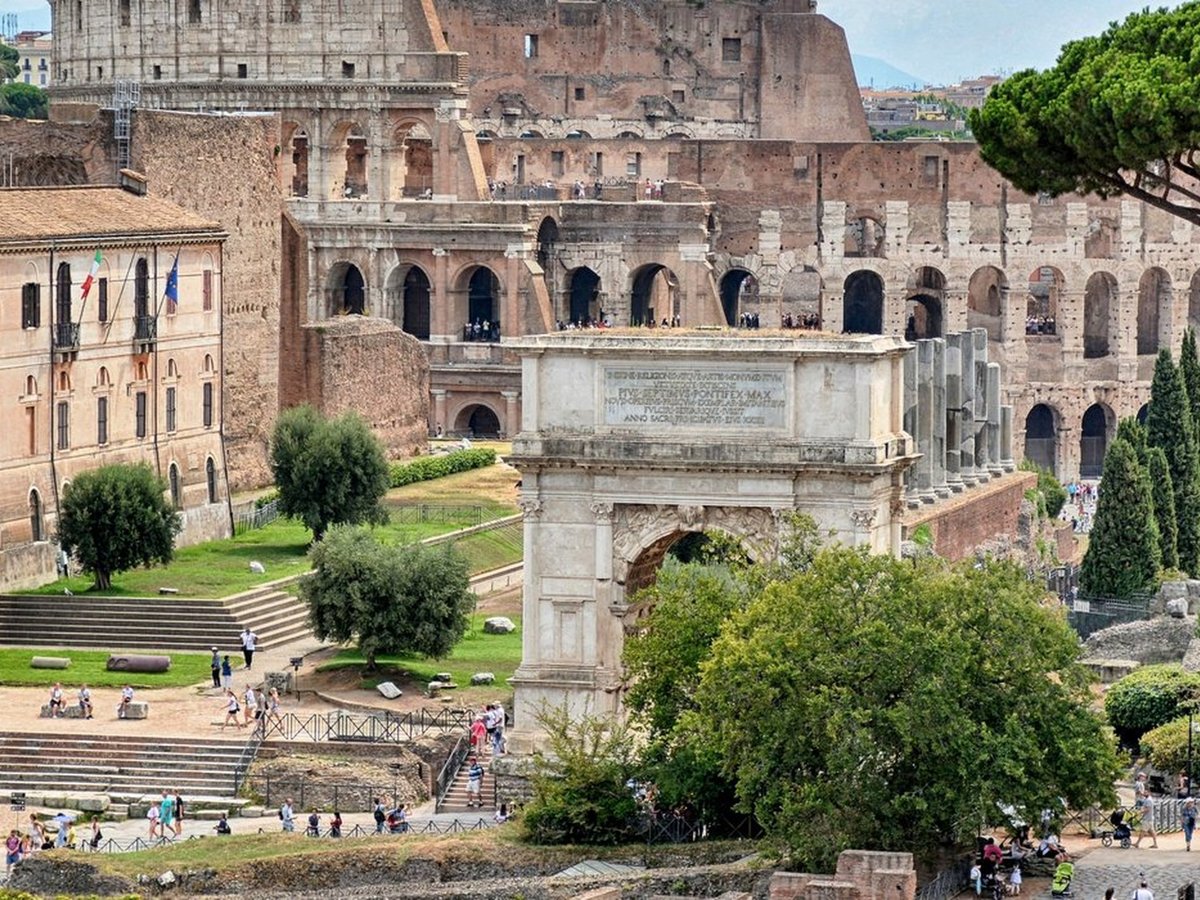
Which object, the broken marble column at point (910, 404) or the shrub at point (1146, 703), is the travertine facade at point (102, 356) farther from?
the shrub at point (1146, 703)

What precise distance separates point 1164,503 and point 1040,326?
45.0 metres

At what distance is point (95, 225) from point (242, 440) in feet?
37.9

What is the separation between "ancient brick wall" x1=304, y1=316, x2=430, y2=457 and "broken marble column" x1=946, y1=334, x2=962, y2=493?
38.8 ft

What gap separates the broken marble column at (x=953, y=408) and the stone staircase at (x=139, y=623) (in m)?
26.4

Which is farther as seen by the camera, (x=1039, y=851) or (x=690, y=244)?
(x=690, y=244)

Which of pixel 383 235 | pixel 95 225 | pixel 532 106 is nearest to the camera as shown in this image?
pixel 95 225

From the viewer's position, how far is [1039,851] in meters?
54.5

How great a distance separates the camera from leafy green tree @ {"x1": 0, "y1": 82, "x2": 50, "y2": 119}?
155875 mm

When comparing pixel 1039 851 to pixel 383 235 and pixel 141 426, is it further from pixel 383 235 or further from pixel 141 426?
pixel 383 235

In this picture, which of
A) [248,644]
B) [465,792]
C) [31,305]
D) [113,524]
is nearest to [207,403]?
[31,305]

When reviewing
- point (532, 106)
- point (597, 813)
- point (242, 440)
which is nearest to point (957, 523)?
point (242, 440)

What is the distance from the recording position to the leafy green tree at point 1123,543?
84.4 m

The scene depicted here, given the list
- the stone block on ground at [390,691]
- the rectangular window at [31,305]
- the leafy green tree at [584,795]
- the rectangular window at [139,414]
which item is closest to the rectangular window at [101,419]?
the rectangular window at [139,414]

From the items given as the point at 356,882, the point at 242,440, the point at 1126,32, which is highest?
the point at 1126,32
